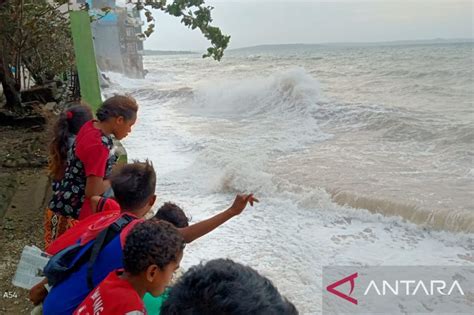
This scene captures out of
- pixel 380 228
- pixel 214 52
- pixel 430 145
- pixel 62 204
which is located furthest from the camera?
pixel 430 145

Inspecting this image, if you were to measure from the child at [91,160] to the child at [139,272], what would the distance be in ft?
3.17

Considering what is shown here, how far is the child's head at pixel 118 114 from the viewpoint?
2.66m

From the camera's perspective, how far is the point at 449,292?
3910 millimetres

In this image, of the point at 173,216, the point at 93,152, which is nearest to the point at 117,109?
the point at 93,152

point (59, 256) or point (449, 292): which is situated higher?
point (59, 256)

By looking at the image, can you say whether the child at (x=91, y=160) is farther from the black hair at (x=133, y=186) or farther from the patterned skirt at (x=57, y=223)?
the black hair at (x=133, y=186)

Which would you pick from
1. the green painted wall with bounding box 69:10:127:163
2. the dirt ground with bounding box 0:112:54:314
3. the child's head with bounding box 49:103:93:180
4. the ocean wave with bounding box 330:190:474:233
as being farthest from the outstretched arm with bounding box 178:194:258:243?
the ocean wave with bounding box 330:190:474:233

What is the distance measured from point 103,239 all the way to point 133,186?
504 mm

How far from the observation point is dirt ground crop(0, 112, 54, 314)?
315 centimetres

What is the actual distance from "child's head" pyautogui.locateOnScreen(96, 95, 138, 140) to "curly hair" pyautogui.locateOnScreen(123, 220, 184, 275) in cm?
113

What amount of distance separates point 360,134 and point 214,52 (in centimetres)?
649

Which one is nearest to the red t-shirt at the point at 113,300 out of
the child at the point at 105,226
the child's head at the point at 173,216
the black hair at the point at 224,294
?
the child at the point at 105,226

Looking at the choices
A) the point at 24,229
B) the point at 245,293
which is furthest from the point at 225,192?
the point at 245,293

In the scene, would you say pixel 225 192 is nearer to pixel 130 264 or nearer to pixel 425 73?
pixel 130 264
